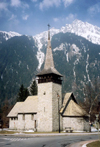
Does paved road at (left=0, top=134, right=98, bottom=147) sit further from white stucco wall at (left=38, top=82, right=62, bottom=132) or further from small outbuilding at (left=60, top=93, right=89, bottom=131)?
small outbuilding at (left=60, top=93, right=89, bottom=131)

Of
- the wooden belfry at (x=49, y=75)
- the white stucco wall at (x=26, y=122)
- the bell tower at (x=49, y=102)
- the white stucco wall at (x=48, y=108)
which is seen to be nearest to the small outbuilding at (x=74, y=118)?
the bell tower at (x=49, y=102)

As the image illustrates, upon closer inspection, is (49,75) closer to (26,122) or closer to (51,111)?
(51,111)

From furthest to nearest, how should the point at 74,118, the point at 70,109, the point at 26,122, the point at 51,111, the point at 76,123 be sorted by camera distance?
the point at 26,122 → the point at 70,109 → the point at 74,118 → the point at 76,123 → the point at 51,111

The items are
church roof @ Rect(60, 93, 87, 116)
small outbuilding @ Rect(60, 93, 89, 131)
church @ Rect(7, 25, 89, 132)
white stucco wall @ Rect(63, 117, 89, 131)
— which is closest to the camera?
church @ Rect(7, 25, 89, 132)

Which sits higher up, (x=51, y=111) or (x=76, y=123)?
(x=51, y=111)

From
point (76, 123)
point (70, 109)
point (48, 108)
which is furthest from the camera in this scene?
point (70, 109)

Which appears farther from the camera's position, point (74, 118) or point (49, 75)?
point (49, 75)

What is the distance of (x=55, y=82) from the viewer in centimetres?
4481

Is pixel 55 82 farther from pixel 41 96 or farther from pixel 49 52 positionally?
pixel 49 52

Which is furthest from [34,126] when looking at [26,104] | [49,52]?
[49,52]

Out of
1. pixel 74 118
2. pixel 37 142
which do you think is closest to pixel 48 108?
pixel 74 118

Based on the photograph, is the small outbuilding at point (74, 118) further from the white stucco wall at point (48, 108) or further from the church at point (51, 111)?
the white stucco wall at point (48, 108)

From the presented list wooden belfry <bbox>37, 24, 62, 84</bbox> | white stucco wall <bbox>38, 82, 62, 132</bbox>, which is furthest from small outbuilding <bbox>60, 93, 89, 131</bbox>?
wooden belfry <bbox>37, 24, 62, 84</bbox>

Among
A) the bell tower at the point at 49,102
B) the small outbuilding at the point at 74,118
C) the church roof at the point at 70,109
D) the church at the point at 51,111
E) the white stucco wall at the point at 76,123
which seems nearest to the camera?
the bell tower at the point at 49,102
